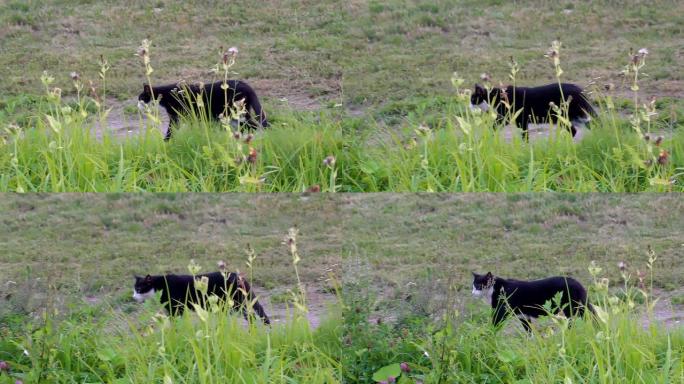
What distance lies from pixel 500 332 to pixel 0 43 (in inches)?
169

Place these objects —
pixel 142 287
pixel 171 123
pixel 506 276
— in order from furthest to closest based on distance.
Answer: pixel 506 276, pixel 171 123, pixel 142 287

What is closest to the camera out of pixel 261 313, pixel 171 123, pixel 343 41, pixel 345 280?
pixel 345 280

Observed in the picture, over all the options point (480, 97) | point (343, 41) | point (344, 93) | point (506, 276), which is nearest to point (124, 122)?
point (344, 93)

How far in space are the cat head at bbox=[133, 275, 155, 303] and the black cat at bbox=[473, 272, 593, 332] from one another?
1.82m

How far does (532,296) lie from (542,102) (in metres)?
1.27

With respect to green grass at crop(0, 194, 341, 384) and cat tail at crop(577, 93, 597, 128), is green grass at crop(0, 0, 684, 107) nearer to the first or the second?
cat tail at crop(577, 93, 597, 128)

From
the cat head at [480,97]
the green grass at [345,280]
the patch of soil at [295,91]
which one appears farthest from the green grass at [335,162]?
the patch of soil at [295,91]

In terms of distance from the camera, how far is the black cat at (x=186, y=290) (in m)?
4.93

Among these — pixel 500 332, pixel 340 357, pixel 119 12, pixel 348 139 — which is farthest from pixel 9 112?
pixel 500 332

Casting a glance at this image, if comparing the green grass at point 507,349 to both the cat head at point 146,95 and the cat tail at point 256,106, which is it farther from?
the cat head at point 146,95

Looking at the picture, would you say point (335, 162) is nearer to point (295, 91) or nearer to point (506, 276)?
point (295, 91)

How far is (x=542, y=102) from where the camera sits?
18.7 feet

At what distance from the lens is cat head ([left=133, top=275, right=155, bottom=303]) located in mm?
5156

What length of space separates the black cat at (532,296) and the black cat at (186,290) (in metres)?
1.24
